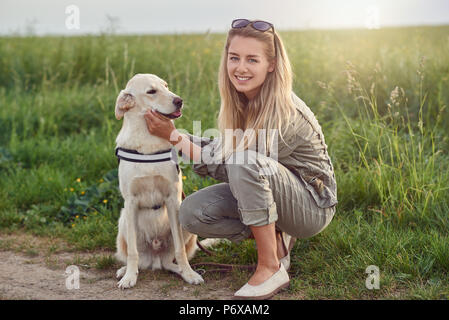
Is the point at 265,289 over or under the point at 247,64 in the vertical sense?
under

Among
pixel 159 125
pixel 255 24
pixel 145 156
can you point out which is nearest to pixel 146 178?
pixel 145 156

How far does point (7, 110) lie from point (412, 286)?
470 centimetres

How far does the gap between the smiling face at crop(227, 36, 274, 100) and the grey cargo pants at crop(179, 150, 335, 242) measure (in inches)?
15.8

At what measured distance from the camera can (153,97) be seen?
2.85 meters

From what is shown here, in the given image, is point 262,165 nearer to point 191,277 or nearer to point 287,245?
point 287,245

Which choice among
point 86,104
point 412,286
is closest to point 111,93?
point 86,104

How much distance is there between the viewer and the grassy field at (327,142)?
115 inches

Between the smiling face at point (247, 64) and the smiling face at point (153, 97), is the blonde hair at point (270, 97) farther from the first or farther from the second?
the smiling face at point (153, 97)

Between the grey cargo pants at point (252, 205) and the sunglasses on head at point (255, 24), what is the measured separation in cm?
67

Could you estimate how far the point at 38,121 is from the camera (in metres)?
5.45

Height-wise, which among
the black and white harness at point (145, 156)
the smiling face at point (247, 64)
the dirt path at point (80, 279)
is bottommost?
the dirt path at point (80, 279)

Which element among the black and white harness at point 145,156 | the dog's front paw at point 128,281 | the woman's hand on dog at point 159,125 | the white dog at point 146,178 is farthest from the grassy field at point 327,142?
the woman's hand on dog at point 159,125

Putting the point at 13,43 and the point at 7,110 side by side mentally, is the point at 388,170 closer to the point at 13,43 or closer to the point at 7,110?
the point at 7,110

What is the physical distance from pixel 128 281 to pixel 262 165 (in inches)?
41.9
